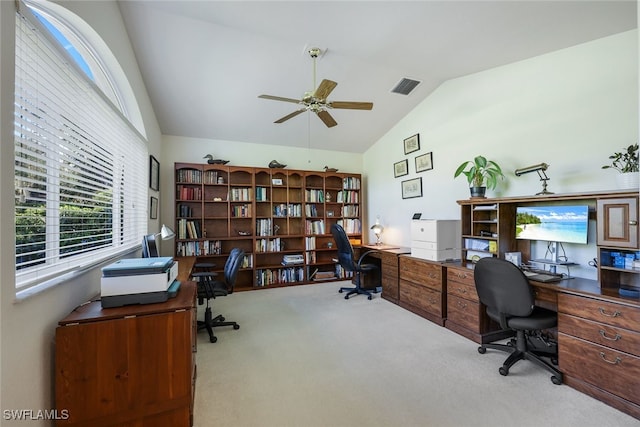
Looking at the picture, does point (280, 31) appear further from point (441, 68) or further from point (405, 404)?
point (405, 404)

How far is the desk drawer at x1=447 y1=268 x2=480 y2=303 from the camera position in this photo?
2631mm

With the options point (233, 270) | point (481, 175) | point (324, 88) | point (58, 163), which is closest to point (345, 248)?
point (233, 270)

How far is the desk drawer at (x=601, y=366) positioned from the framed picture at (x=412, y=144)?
293cm

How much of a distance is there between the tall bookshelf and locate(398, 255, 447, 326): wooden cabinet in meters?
1.82

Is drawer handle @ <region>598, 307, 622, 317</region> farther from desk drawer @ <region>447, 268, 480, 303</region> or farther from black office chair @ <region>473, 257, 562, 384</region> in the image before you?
desk drawer @ <region>447, 268, 480, 303</region>

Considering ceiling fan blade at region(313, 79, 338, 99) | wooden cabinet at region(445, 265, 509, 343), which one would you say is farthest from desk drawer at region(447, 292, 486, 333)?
ceiling fan blade at region(313, 79, 338, 99)

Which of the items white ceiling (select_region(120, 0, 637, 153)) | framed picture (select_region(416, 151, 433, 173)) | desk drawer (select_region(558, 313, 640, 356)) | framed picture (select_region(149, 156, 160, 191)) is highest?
white ceiling (select_region(120, 0, 637, 153))

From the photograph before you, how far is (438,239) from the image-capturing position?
3.12 meters

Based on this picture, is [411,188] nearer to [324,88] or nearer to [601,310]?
[324,88]

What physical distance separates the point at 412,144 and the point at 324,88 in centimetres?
227

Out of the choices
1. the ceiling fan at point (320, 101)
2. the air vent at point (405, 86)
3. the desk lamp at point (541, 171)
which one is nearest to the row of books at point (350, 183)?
the air vent at point (405, 86)

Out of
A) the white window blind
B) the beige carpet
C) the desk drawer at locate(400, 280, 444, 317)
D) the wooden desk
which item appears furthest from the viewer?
the wooden desk

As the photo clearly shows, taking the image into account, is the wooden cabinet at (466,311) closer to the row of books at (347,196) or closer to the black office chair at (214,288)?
the black office chair at (214,288)

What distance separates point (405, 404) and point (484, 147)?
283cm
